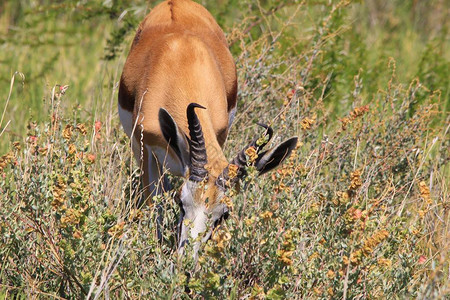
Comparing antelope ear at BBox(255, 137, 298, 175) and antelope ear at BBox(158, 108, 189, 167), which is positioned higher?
antelope ear at BBox(158, 108, 189, 167)

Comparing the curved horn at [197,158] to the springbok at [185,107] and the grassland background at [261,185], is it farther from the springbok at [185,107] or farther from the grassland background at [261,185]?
the grassland background at [261,185]

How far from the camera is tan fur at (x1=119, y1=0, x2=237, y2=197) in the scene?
5.91 m

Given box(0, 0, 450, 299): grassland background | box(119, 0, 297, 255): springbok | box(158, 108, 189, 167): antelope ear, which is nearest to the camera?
box(0, 0, 450, 299): grassland background

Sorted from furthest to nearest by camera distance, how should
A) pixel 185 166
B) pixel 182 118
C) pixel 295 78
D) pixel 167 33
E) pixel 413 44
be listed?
pixel 413 44 < pixel 295 78 < pixel 167 33 < pixel 182 118 < pixel 185 166

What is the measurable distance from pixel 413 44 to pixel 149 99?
21.2ft

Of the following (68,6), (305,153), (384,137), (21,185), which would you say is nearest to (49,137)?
(21,185)

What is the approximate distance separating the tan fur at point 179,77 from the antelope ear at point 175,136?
0.18 metres

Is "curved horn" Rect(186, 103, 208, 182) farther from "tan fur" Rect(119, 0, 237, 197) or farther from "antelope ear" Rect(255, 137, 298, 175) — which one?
"antelope ear" Rect(255, 137, 298, 175)

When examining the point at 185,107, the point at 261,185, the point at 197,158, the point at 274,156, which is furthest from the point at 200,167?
the point at 261,185

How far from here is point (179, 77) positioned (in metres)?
6.04

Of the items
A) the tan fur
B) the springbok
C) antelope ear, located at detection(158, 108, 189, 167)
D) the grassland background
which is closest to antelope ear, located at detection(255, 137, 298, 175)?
the springbok

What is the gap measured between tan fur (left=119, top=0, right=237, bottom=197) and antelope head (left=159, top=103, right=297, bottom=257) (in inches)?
5.7

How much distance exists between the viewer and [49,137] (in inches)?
207

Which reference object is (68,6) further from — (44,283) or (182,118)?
(44,283)
